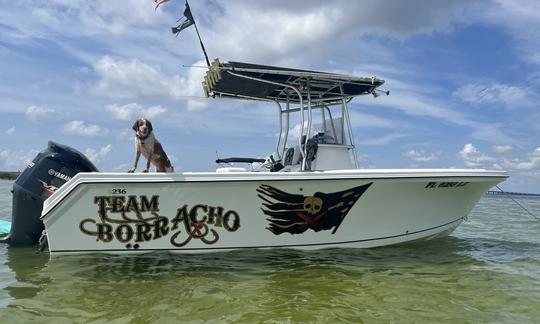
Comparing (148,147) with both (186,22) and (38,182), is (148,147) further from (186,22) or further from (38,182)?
(186,22)

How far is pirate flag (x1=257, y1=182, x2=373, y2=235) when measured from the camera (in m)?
5.76

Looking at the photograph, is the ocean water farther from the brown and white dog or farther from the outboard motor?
the brown and white dog

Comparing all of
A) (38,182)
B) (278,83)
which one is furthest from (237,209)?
(38,182)

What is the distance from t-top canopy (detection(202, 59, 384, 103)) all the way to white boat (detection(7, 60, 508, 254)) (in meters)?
0.04

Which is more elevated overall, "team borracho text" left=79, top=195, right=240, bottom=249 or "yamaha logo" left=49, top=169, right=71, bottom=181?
"yamaha logo" left=49, top=169, right=71, bottom=181

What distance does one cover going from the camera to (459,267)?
18.6 ft

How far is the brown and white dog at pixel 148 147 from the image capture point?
19.3 feet

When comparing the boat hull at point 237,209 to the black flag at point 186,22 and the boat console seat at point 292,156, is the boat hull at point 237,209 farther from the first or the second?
the black flag at point 186,22

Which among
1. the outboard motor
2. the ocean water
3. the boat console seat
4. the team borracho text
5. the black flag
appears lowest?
the ocean water

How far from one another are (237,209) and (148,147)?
146 centimetres

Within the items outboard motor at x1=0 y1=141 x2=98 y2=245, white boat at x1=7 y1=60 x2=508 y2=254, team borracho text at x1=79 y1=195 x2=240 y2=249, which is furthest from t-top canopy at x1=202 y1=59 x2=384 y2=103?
outboard motor at x1=0 y1=141 x2=98 y2=245

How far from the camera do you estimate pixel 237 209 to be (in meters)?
5.72

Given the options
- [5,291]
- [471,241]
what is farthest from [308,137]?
[5,291]

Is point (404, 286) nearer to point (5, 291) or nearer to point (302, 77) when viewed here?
point (302, 77)
